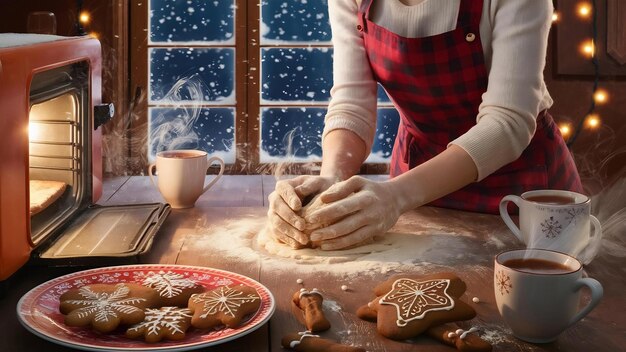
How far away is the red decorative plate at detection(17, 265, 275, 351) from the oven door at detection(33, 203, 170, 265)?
7 centimetres

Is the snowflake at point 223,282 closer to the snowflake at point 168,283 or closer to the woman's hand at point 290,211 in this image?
the snowflake at point 168,283

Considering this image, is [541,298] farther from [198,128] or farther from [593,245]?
[198,128]

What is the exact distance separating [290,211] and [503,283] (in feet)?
1.65

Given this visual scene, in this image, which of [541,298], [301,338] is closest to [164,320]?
[301,338]

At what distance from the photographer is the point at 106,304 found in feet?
3.02

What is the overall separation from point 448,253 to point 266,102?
2158mm

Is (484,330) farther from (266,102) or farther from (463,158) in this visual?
(266,102)

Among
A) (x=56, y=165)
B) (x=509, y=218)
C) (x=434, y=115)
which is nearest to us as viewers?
(x=509, y=218)

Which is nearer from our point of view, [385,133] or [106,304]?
[106,304]

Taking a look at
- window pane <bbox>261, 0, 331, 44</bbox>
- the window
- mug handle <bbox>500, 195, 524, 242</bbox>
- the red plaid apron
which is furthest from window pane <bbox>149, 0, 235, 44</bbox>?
mug handle <bbox>500, 195, 524, 242</bbox>

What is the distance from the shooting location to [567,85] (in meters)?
3.33

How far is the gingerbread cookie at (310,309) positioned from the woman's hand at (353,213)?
274mm

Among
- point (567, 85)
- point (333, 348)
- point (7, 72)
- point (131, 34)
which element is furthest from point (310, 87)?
point (333, 348)

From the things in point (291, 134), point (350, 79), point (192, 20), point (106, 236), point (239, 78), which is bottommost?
point (291, 134)
